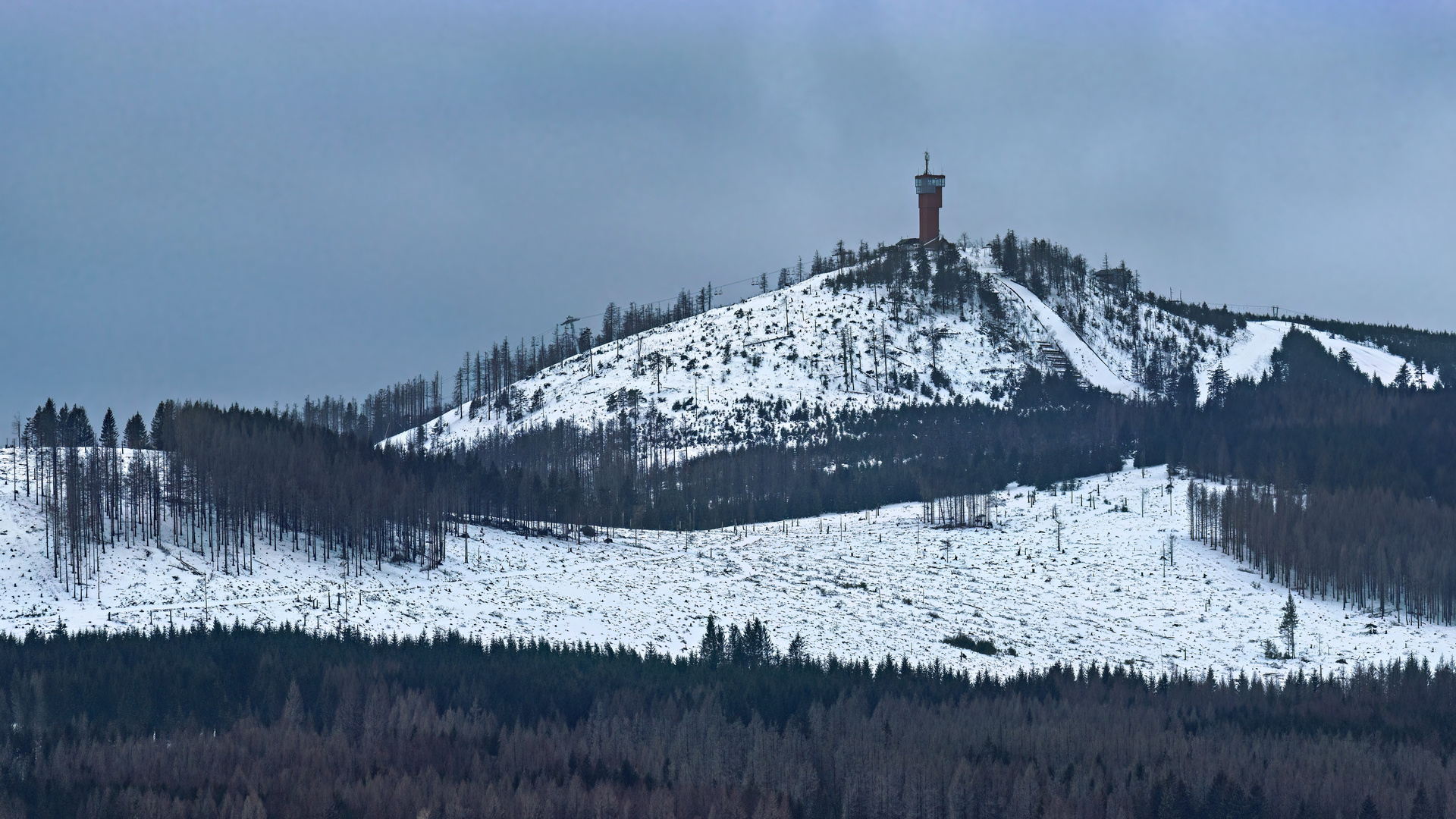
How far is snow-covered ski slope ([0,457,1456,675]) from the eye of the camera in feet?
338

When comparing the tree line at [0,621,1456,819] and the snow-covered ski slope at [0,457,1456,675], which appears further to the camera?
the snow-covered ski slope at [0,457,1456,675]

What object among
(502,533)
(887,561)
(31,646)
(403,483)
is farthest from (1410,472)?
(31,646)

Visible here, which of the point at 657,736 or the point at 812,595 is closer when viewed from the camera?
the point at 657,736

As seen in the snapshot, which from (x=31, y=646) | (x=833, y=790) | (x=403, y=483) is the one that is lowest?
(x=833, y=790)

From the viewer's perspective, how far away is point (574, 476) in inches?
6388

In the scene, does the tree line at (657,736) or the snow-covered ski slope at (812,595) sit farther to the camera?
the snow-covered ski slope at (812,595)

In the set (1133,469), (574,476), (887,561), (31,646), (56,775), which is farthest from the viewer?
(1133,469)

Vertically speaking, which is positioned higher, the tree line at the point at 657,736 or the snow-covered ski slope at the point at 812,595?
the snow-covered ski slope at the point at 812,595

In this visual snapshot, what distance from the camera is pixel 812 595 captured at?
404 ft

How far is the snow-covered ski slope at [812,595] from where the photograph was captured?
4055 inches

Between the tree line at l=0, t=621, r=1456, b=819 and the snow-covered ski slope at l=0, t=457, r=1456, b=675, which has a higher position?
the snow-covered ski slope at l=0, t=457, r=1456, b=675

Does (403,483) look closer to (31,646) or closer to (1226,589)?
(31,646)

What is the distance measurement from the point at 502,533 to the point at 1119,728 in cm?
7498

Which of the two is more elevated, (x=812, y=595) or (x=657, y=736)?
(x=812, y=595)
